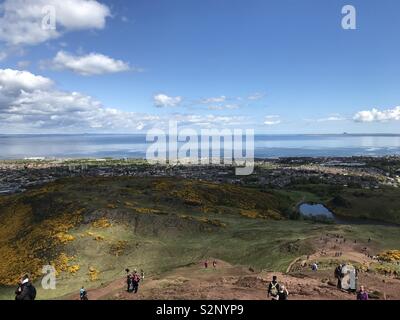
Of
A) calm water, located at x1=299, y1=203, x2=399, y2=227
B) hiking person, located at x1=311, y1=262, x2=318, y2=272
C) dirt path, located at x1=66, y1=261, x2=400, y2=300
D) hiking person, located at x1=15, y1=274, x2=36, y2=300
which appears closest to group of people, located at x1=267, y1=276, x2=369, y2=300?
dirt path, located at x1=66, y1=261, x2=400, y2=300

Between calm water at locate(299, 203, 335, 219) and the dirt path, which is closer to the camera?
the dirt path

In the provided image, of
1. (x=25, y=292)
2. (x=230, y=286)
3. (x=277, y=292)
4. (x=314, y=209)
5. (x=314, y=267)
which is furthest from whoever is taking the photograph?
(x=314, y=209)

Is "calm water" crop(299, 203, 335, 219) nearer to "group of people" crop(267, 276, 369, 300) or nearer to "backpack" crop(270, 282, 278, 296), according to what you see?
"group of people" crop(267, 276, 369, 300)

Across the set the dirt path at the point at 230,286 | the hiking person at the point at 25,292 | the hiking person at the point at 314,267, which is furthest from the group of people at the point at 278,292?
the hiking person at the point at 25,292

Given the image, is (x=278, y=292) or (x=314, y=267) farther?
(x=314, y=267)

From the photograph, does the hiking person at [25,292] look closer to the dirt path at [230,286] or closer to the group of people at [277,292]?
the dirt path at [230,286]

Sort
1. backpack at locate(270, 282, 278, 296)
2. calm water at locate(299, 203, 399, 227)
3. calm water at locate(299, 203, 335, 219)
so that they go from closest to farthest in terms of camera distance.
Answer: backpack at locate(270, 282, 278, 296) < calm water at locate(299, 203, 399, 227) < calm water at locate(299, 203, 335, 219)

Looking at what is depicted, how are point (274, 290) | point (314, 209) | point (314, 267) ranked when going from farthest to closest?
point (314, 209)
point (314, 267)
point (274, 290)

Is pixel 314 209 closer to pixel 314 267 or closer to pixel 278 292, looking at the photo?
pixel 314 267

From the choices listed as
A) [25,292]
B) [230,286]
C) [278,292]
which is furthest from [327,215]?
[25,292]
